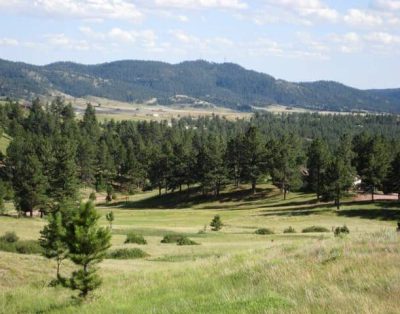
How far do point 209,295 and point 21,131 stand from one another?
5446 inches

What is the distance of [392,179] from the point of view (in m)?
82.7

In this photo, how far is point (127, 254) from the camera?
3944 cm

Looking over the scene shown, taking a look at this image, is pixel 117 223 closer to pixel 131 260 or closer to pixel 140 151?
pixel 131 260

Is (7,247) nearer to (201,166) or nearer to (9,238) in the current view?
(9,238)

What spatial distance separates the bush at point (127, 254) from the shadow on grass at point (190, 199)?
55.8 meters

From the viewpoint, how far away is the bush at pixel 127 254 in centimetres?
3925

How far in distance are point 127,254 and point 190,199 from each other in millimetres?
66294

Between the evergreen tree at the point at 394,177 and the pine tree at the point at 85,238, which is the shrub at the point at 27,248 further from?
the evergreen tree at the point at 394,177

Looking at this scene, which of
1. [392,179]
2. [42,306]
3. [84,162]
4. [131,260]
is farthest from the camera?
[84,162]

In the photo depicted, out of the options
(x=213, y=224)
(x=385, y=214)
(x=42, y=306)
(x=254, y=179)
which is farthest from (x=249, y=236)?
(x=254, y=179)

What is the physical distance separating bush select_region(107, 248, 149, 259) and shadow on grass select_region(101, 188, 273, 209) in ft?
183

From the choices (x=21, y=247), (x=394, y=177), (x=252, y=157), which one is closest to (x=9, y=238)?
(x=21, y=247)

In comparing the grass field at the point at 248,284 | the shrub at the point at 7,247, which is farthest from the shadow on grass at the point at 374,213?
the shrub at the point at 7,247

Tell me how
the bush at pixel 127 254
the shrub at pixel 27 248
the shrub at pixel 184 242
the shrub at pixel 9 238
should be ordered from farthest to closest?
1. the shrub at pixel 184 242
2. the shrub at pixel 9 238
3. the shrub at pixel 27 248
4. the bush at pixel 127 254
